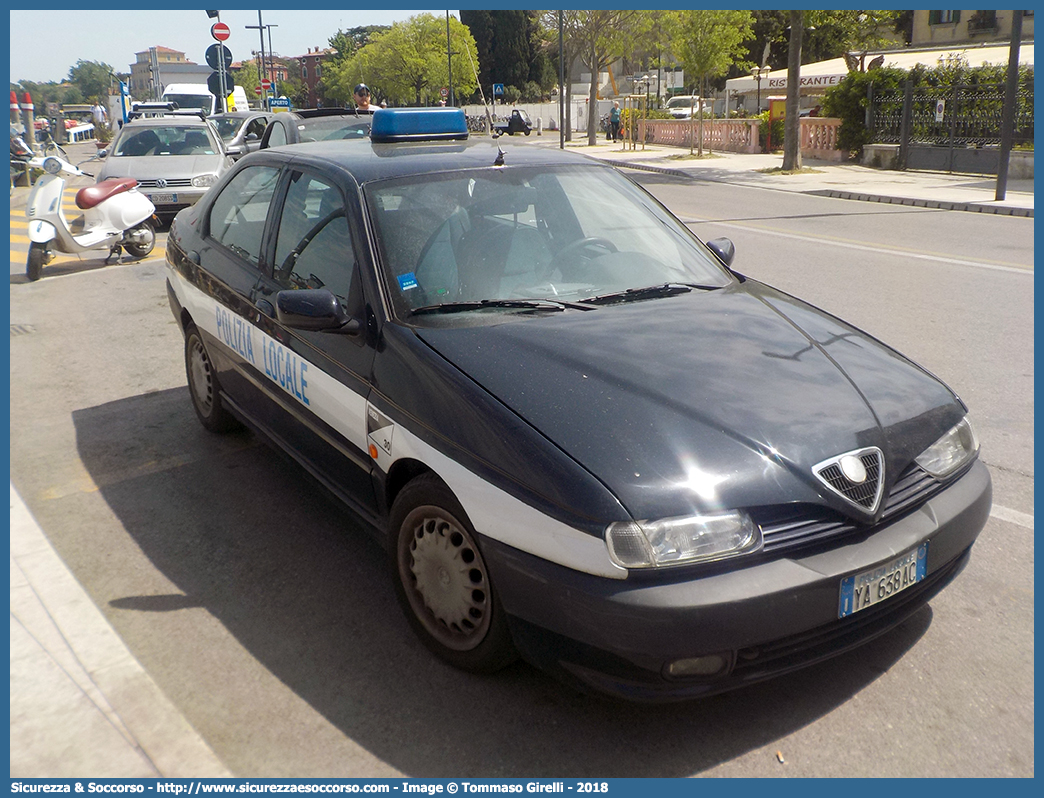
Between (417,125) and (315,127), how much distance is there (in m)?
7.44

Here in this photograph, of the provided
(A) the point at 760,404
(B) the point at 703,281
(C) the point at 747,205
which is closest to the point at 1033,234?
(C) the point at 747,205

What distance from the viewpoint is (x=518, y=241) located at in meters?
3.76

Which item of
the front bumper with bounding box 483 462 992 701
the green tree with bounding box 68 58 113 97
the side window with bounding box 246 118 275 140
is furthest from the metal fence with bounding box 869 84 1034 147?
the green tree with bounding box 68 58 113 97

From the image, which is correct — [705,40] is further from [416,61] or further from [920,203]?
[416,61]

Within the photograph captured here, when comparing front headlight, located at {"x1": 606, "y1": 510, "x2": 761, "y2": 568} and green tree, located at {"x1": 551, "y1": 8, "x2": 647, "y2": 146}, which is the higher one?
green tree, located at {"x1": 551, "y1": 8, "x2": 647, "y2": 146}

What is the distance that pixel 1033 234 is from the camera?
13.1m

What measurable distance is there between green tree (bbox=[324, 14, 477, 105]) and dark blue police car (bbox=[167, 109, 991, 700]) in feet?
239

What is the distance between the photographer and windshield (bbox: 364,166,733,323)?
3547 mm

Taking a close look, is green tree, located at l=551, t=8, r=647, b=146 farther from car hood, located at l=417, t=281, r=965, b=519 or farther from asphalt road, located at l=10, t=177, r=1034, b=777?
car hood, located at l=417, t=281, r=965, b=519

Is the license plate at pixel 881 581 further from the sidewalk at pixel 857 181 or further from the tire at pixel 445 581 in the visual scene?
the sidewalk at pixel 857 181

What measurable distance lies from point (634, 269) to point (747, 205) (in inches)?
574

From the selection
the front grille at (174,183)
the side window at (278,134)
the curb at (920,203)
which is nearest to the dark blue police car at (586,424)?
the side window at (278,134)

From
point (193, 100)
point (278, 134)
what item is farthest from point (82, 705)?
point (193, 100)
